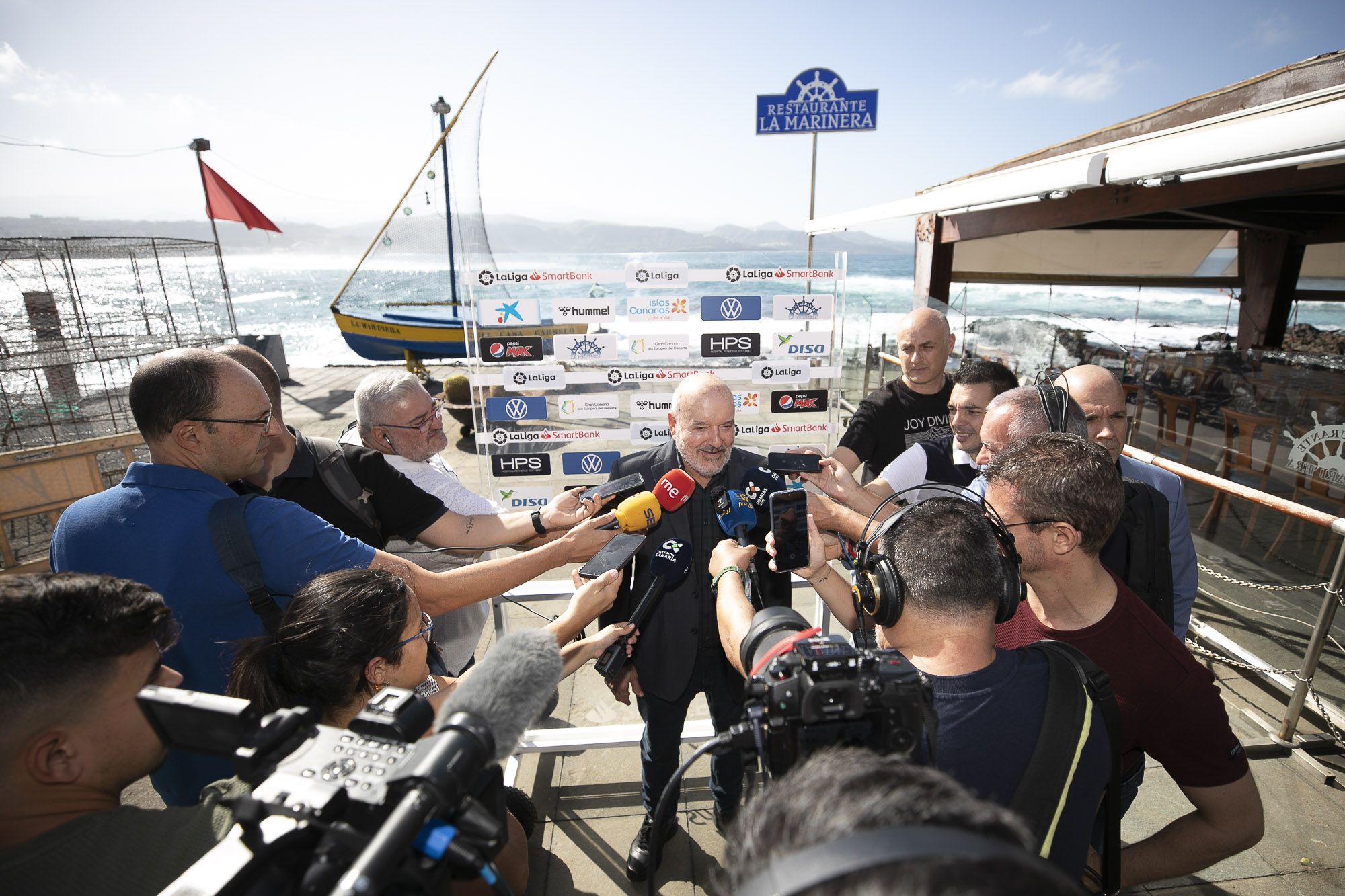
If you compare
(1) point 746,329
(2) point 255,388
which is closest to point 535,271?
(1) point 746,329

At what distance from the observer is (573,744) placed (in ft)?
10.1

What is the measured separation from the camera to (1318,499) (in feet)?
15.0

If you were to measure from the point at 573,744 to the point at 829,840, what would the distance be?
2802mm

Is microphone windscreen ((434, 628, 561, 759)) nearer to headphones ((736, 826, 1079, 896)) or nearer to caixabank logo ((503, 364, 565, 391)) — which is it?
headphones ((736, 826, 1079, 896))

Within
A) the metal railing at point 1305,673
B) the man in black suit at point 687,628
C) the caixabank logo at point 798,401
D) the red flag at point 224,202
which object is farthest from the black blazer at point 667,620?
the red flag at point 224,202

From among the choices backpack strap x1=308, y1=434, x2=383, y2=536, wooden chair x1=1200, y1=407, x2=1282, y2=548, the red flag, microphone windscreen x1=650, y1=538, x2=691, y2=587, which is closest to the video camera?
microphone windscreen x1=650, y1=538, x2=691, y2=587

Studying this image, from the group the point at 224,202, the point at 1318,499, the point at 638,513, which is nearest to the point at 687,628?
the point at 638,513

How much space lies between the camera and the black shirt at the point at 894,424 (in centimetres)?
383

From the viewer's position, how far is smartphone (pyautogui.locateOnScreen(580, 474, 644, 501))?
8.17 ft

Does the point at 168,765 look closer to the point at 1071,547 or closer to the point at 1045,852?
the point at 1045,852

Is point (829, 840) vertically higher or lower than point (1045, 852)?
higher

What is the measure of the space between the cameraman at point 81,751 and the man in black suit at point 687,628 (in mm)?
1629

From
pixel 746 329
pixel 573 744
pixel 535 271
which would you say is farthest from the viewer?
pixel 746 329

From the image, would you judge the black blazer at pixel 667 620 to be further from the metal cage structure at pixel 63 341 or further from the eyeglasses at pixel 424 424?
the metal cage structure at pixel 63 341
